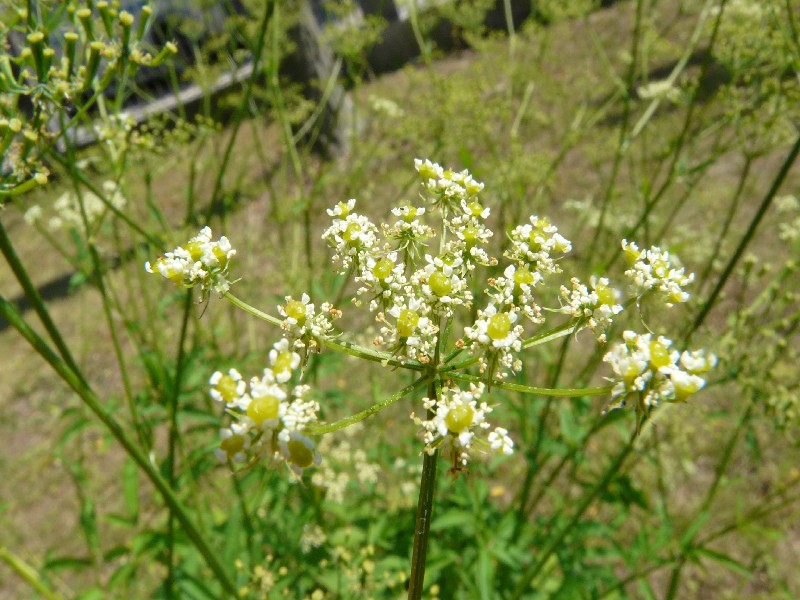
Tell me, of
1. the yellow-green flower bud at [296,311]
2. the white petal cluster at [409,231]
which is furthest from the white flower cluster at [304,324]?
the white petal cluster at [409,231]

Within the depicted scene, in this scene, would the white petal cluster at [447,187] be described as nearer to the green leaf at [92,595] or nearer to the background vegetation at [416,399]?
the background vegetation at [416,399]

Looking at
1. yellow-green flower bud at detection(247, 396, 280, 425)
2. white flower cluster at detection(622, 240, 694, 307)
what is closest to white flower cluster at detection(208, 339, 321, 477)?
yellow-green flower bud at detection(247, 396, 280, 425)

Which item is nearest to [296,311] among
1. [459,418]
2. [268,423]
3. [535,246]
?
[268,423]

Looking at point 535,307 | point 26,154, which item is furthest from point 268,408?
point 26,154

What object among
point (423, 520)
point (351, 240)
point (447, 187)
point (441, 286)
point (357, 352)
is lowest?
point (423, 520)

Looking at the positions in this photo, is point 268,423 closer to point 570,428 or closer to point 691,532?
point 570,428
